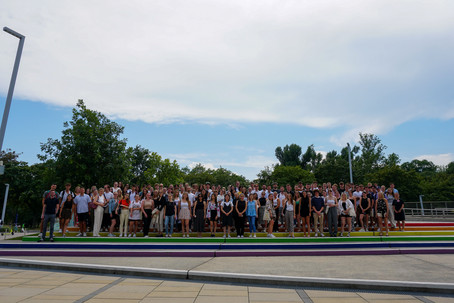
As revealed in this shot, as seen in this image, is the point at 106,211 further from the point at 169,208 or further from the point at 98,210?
the point at 169,208

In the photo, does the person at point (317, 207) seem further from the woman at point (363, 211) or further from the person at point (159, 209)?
the person at point (159, 209)

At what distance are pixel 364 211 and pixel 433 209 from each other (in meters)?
20.5

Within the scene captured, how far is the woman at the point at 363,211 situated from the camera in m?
13.0

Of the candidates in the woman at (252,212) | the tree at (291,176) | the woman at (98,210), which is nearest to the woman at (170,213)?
the woman at (98,210)

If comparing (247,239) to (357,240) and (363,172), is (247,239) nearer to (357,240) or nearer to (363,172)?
(357,240)

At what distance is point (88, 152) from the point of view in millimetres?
20000

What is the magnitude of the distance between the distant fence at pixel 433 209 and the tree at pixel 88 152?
2812cm

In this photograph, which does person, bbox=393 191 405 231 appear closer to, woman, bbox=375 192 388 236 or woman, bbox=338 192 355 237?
woman, bbox=375 192 388 236

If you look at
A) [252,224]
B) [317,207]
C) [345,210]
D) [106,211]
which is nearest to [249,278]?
[252,224]

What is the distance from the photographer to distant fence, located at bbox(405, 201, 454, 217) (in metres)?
26.8

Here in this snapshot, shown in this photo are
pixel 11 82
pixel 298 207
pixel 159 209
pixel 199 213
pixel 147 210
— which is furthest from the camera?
pixel 298 207

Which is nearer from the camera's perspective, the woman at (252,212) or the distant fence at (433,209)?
the woman at (252,212)

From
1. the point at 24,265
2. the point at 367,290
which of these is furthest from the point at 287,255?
the point at 24,265

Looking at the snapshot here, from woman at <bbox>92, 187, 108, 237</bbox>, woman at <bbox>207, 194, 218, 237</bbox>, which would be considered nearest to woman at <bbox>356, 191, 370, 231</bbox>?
woman at <bbox>207, 194, 218, 237</bbox>
